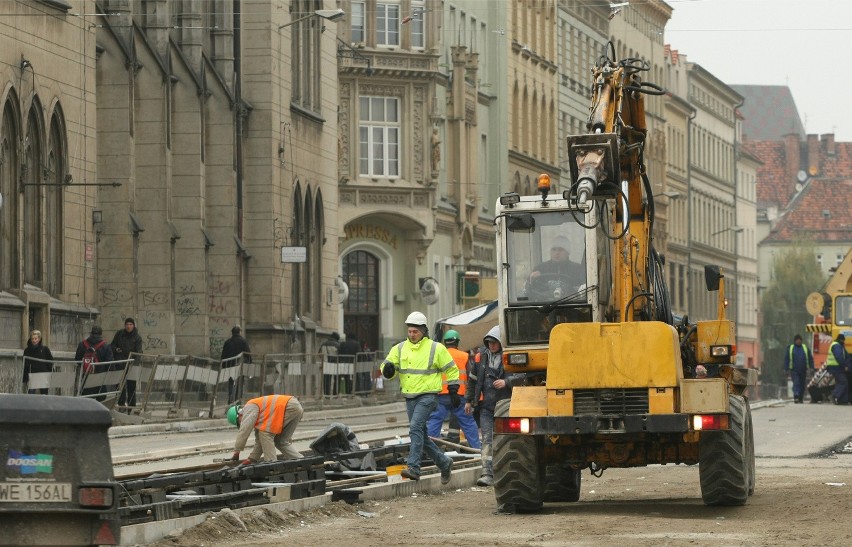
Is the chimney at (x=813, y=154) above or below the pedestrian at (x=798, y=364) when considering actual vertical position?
above

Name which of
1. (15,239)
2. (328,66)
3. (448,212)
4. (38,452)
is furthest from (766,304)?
(38,452)

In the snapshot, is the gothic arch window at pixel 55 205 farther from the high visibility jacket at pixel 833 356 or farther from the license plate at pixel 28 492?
the license plate at pixel 28 492

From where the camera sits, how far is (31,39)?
3950 centimetres

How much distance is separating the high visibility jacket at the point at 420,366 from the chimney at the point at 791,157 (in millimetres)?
139976

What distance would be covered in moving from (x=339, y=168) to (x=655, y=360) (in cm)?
4765

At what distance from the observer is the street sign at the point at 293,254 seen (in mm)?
52750

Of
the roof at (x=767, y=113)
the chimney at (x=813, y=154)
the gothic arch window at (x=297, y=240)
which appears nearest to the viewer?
the gothic arch window at (x=297, y=240)

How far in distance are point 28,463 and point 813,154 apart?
508ft

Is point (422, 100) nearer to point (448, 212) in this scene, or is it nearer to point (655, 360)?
point (448, 212)

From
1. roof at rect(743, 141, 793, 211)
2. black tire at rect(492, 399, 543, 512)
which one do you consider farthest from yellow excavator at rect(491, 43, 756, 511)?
roof at rect(743, 141, 793, 211)

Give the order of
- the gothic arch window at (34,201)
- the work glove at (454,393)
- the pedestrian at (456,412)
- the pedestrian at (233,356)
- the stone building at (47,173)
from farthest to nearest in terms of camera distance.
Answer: the pedestrian at (233,356) → the gothic arch window at (34,201) → the stone building at (47,173) → the pedestrian at (456,412) → the work glove at (454,393)

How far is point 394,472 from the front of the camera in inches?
922

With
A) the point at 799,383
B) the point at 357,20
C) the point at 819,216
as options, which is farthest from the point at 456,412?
the point at 819,216

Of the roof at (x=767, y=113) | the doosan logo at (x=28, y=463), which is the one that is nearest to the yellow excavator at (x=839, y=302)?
the doosan logo at (x=28, y=463)
